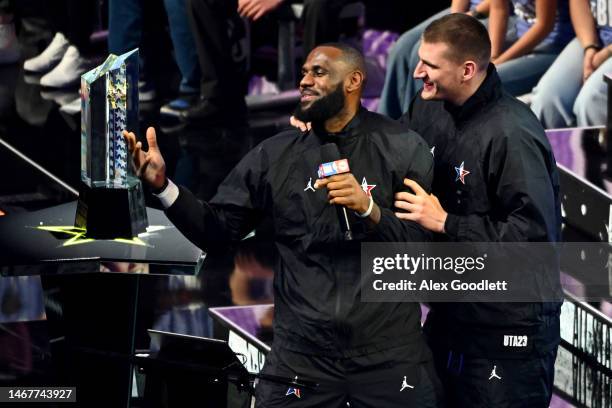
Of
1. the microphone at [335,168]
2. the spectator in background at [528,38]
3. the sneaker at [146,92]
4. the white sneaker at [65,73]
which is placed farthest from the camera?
the white sneaker at [65,73]

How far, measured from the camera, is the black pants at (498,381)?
13.0ft

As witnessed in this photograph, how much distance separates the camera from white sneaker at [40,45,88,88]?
704 cm

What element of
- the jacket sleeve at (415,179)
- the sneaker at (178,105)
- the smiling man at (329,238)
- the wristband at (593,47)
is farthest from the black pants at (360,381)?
the sneaker at (178,105)

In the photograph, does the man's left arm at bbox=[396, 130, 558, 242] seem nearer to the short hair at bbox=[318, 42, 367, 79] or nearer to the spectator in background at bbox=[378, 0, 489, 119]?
the short hair at bbox=[318, 42, 367, 79]

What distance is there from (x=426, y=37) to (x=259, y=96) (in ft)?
8.26

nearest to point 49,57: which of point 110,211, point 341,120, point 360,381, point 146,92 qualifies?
point 146,92

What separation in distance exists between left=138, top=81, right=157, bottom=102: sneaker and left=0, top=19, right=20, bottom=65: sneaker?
3.48 ft

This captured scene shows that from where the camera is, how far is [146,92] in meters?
6.75

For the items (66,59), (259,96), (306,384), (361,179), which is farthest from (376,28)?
(306,384)

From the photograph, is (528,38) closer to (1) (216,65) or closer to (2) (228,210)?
(1) (216,65)

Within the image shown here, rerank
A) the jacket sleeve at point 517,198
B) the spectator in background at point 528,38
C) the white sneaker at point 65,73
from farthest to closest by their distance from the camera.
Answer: the white sneaker at point 65,73 < the spectator in background at point 528,38 < the jacket sleeve at point 517,198

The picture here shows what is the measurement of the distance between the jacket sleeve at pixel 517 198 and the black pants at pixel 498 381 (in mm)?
403

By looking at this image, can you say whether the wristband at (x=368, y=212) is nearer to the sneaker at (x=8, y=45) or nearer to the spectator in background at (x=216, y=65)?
the spectator in background at (x=216, y=65)

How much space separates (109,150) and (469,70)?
104 cm
